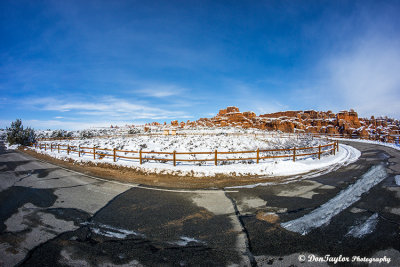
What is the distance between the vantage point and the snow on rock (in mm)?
3963

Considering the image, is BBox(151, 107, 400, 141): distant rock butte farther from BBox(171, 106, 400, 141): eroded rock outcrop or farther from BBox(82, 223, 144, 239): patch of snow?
BBox(82, 223, 144, 239): patch of snow

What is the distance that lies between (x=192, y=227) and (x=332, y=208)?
426 centimetres

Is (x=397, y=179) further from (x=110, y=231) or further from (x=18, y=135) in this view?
(x=18, y=135)

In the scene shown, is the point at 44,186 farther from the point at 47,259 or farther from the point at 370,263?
the point at 370,263

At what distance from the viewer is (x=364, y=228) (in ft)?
12.4

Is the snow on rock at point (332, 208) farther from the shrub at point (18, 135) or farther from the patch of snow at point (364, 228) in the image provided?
the shrub at point (18, 135)

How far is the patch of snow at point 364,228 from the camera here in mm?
3568

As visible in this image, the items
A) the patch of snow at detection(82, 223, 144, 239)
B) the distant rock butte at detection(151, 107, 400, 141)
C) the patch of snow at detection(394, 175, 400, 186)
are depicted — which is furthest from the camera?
the distant rock butte at detection(151, 107, 400, 141)

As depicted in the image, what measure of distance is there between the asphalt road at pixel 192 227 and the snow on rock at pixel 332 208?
9 cm

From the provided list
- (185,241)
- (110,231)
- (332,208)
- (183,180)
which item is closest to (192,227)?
(185,241)

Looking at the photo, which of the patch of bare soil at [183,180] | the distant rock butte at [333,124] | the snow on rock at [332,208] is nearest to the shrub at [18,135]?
the patch of bare soil at [183,180]

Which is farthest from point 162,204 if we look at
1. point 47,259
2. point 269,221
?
point 269,221

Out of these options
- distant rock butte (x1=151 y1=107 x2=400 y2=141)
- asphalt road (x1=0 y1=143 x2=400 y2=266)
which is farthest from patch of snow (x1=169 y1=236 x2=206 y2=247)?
distant rock butte (x1=151 y1=107 x2=400 y2=141)

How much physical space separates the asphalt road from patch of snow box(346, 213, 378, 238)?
0.02m
